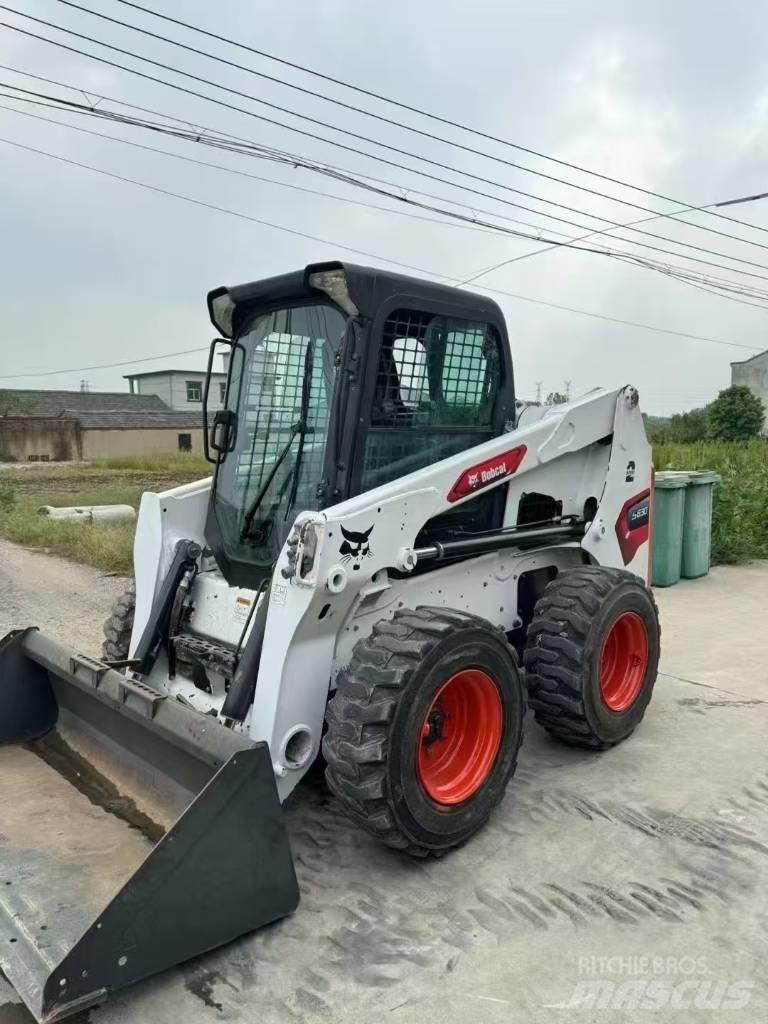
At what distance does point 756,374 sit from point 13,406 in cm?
4474

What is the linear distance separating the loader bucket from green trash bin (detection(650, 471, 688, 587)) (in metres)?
6.36

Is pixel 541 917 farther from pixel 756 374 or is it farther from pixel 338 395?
pixel 756 374

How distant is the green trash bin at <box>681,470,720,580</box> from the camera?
8.77m

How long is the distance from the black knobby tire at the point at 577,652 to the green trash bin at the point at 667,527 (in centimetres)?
442

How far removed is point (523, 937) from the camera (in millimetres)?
2865

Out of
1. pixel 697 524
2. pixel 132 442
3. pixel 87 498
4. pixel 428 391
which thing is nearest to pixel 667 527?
pixel 697 524

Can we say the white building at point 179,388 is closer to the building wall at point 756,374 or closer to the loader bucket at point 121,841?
the building wall at point 756,374

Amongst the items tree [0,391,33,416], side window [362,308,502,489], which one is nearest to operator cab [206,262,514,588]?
side window [362,308,502,489]

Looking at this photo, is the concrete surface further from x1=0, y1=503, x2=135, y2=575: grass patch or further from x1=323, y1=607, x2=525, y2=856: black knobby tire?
x1=0, y1=503, x2=135, y2=575: grass patch

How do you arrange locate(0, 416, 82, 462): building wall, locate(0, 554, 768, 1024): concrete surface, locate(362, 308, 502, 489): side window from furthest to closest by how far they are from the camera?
1. locate(0, 416, 82, 462): building wall
2. locate(362, 308, 502, 489): side window
3. locate(0, 554, 768, 1024): concrete surface

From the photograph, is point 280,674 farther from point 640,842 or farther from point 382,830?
point 640,842

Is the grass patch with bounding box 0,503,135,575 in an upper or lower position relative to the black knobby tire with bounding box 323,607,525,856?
lower

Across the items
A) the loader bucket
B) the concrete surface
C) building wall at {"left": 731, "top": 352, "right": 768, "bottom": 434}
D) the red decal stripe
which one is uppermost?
building wall at {"left": 731, "top": 352, "right": 768, "bottom": 434}

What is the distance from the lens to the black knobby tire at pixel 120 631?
440cm
